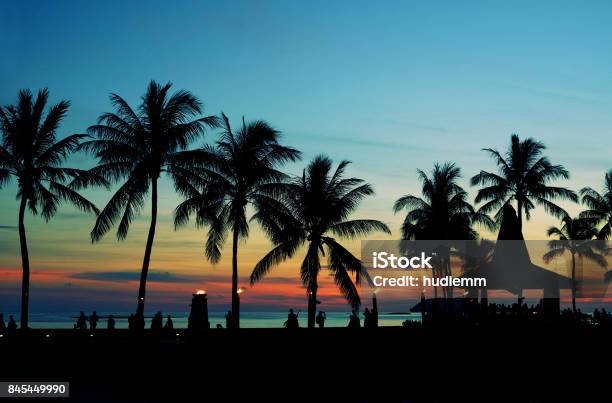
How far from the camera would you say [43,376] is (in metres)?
20.2

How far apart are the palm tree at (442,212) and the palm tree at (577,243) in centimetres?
1380

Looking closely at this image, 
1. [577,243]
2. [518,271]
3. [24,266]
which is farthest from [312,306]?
[577,243]

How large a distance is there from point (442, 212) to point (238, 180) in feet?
58.3

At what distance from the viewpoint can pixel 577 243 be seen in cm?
6300

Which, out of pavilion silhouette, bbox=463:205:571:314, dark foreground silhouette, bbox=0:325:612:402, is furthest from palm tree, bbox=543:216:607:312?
dark foreground silhouette, bbox=0:325:612:402

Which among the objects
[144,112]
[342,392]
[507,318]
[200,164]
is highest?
[144,112]

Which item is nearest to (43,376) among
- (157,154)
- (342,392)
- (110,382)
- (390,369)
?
(110,382)

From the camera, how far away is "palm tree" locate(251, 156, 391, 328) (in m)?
35.6

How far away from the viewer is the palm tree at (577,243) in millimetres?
58875

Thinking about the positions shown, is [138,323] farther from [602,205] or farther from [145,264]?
[602,205]

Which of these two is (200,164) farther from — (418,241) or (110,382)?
(418,241)

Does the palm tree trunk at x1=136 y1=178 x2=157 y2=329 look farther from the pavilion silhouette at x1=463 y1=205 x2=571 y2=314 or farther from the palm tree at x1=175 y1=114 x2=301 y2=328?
the pavilion silhouette at x1=463 y1=205 x2=571 y2=314

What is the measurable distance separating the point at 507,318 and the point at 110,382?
51.4ft

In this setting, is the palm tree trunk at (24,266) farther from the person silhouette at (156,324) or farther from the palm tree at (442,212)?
the palm tree at (442,212)
